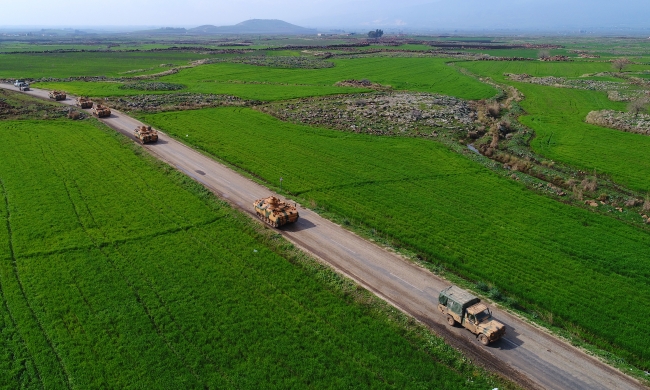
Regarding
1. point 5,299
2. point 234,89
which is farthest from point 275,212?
point 234,89

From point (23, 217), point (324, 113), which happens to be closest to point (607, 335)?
point (23, 217)

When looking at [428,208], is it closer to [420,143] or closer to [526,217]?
[526,217]

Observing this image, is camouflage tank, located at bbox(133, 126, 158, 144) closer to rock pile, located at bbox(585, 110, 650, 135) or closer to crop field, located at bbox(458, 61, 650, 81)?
rock pile, located at bbox(585, 110, 650, 135)

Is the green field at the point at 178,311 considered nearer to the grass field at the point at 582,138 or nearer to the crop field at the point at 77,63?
the grass field at the point at 582,138

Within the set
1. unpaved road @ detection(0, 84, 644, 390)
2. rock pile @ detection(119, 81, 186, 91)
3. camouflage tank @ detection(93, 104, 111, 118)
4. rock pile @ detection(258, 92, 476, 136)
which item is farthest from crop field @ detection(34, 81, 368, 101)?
unpaved road @ detection(0, 84, 644, 390)

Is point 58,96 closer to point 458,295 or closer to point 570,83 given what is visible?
point 458,295
